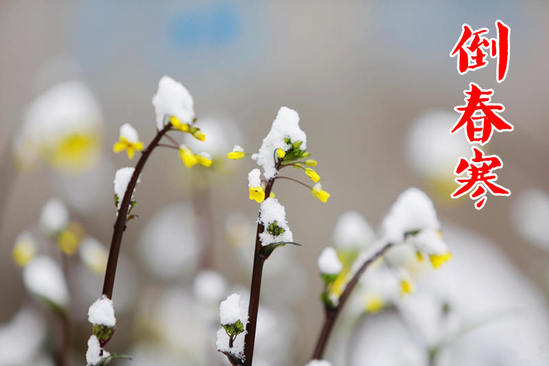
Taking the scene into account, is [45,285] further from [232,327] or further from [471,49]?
[471,49]

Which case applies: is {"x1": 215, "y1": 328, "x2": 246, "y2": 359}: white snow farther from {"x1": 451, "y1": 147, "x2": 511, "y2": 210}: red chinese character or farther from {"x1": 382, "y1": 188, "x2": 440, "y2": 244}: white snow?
{"x1": 451, "y1": 147, "x2": 511, "y2": 210}: red chinese character

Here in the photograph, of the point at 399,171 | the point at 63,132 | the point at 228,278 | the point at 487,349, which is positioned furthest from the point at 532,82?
the point at 63,132

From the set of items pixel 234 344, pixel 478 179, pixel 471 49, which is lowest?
pixel 234 344

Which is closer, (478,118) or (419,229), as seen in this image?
(419,229)

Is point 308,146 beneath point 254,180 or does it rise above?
above

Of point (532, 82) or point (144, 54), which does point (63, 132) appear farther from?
point (532, 82)

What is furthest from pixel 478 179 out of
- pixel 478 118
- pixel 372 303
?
pixel 372 303
